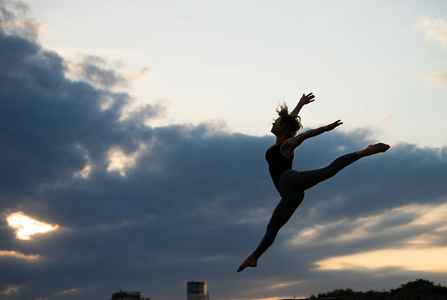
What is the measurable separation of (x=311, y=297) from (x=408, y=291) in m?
5.48

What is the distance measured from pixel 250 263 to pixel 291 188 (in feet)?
7.10

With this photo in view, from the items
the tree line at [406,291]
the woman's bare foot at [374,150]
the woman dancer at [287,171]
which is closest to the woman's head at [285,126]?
the woman dancer at [287,171]

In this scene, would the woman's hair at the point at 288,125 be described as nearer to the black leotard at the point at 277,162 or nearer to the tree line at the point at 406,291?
the black leotard at the point at 277,162

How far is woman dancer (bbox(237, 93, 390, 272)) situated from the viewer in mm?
11445

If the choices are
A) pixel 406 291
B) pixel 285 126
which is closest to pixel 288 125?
pixel 285 126

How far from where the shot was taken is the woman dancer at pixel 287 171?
37.6ft

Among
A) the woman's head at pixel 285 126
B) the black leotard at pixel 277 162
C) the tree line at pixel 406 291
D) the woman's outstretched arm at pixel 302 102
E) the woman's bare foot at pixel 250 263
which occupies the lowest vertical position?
the woman's bare foot at pixel 250 263

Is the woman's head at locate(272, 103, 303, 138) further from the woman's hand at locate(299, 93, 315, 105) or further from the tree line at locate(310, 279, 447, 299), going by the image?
the tree line at locate(310, 279, 447, 299)

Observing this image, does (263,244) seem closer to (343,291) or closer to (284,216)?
(284,216)

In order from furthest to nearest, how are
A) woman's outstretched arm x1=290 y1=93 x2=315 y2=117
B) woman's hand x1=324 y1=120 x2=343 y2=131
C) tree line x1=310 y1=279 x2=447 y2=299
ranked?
tree line x1=310 y1=279 x2=447 y2=299 → woman's outstretched arm x1=290 y1=93 x2=315 y2=117 → woman's hand x1=324 y1=120 x2=343 y2=131

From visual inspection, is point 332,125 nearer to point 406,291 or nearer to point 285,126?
point 285,126

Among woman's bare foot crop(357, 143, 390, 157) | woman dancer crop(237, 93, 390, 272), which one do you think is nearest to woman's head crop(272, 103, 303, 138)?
woman dancer crop(237, 93, 390, 272)

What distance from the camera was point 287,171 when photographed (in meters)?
12.3

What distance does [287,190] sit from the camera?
12242 millimetres
